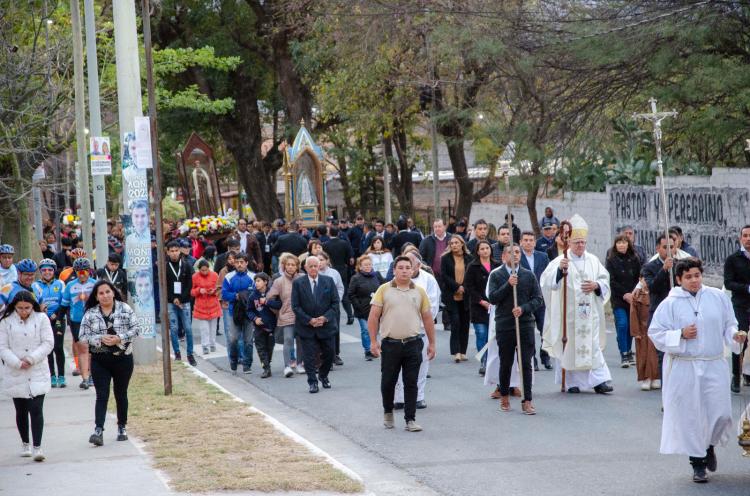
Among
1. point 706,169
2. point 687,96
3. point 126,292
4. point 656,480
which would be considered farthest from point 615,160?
point 656,480

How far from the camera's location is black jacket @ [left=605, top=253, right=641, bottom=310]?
15.4 meters

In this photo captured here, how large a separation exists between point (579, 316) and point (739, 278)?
6.05 ft

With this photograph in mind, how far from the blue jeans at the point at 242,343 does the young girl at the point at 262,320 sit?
1.36 feet

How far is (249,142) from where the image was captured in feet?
147

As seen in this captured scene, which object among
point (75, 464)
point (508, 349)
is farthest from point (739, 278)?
point (75, 464)

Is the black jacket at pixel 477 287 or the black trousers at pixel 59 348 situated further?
the black jacket at pixel 477 287

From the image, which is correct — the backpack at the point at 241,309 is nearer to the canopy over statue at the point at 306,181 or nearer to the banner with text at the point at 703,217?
the banner with text at the point at 703,217

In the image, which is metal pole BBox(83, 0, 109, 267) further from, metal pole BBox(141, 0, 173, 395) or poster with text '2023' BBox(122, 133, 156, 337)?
metal pole BBox(141, 0, 173, 395)

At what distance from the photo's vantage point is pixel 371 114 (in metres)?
34.9

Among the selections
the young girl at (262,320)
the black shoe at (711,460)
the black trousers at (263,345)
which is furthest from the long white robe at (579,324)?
the black shoe at (711,460)

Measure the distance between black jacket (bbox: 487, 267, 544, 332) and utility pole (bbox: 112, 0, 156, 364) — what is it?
19.4 feet

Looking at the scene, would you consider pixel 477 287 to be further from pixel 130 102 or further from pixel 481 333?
pixel 130 102

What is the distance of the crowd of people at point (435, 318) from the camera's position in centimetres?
946

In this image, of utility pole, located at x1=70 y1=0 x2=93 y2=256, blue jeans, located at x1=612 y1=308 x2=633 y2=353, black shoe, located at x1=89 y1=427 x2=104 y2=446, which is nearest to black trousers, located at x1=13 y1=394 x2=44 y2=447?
black shoe, located at x1=89 y1=427 x2=104 y2=446
